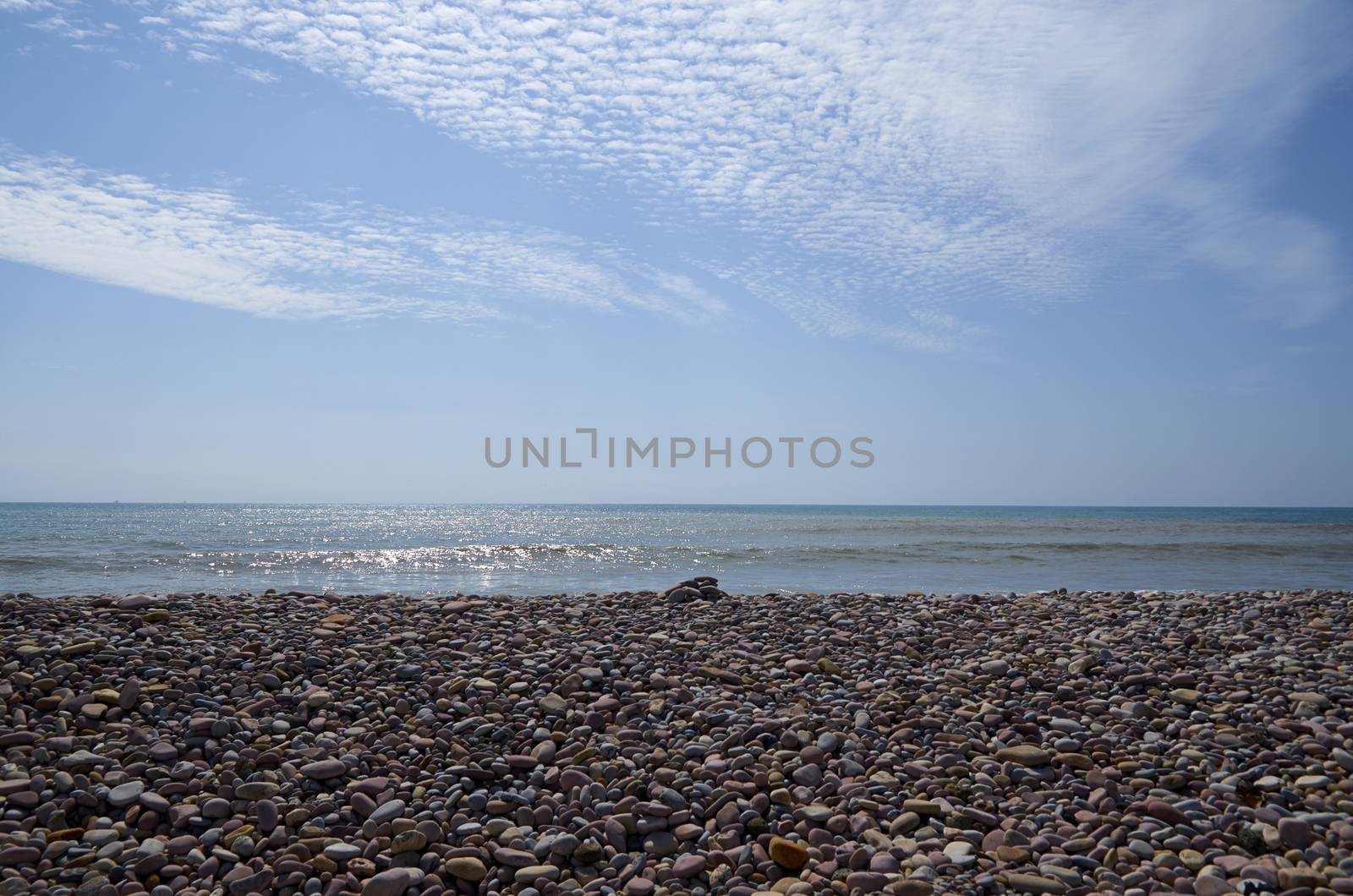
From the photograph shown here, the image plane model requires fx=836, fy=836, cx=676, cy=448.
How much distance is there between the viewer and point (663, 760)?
4660mm

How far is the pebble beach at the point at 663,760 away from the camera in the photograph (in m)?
3.77

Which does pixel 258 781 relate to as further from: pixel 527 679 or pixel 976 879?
pixel 976 879

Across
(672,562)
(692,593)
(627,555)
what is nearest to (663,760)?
(692,593)

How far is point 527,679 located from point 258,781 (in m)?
1.79

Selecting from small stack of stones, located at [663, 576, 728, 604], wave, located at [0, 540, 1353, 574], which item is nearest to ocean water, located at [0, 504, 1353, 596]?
wave, located at [0, 540, 1353, 574]

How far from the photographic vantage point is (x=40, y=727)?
486 cm

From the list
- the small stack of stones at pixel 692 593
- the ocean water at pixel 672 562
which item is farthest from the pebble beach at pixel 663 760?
the ocean water at pixel 672 562

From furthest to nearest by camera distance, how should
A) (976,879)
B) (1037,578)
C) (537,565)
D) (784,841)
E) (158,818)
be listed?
(537,565) → (1037,578) → (158,818) → (784,841) → (976,879)

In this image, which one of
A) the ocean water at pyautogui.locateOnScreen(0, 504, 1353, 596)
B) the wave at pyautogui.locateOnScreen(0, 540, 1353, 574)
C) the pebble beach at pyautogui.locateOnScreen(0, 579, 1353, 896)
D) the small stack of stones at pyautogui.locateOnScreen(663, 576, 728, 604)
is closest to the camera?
the pebble beach at pyautogui.locateOnScreen(0, 579, 1353, 896)

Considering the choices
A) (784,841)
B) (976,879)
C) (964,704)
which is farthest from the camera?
(964,704)

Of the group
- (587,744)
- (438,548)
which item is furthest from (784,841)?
(438,548)

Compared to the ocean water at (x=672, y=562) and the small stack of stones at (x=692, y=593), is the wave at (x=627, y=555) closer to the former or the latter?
the ocean water at (x=672, y=562)

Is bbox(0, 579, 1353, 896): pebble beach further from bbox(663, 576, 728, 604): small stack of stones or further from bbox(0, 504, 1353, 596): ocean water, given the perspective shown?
bbox(0, 504, 1353, 596): ocean water

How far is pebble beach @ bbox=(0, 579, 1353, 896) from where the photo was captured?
3770mm
